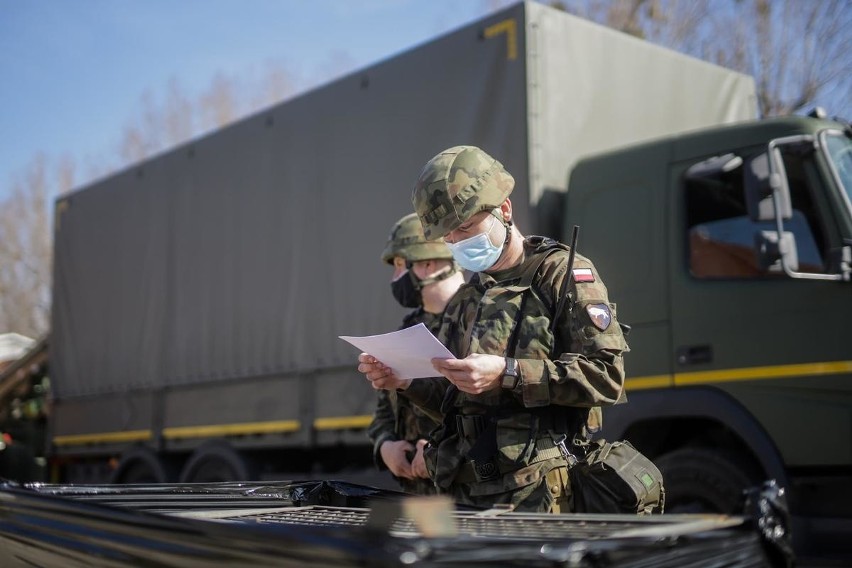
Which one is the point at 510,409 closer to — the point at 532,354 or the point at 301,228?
the point at 532,354

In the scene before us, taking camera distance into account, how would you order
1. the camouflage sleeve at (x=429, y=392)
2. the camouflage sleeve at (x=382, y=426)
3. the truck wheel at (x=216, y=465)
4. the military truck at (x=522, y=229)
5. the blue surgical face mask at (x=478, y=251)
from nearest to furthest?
the blue surgical face mask at (x=478, y=251), the camouflage sleeve at (x=429, y=392), the camouflage sleeve at (x=382, y=426), the military truck at (x=522, y=229), the truck wheel at (x=216, y=465)

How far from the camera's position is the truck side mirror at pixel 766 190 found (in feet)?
13.8

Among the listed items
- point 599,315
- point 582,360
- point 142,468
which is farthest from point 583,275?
point 142,468

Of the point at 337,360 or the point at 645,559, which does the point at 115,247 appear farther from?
the point at 645,559

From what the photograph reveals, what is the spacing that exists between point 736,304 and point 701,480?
2.82ft

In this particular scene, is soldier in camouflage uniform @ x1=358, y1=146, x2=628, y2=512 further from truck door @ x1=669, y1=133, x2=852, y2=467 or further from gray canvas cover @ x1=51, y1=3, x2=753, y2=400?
gray canvas cover @ x1=51, y1=3, x2=753, y2=400

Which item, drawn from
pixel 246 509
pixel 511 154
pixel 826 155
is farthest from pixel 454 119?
pixel 246 509

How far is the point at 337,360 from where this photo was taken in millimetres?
6047

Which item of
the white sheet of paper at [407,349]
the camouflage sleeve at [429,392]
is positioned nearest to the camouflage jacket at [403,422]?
the camouflage sleeve at [429,392]

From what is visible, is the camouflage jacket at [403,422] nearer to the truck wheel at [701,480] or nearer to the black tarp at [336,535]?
the black tarp at [336,535]

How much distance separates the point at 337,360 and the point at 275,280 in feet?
3.12

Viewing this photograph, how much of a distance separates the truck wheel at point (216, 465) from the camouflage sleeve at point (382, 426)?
2957 millimetres

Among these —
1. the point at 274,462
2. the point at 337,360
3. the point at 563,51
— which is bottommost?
the point at 274,462

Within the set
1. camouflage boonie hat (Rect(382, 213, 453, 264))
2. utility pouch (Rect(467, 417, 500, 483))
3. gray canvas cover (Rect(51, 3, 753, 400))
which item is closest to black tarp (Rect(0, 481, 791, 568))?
utility pouch (Rect(467, 417, 500, 483))
